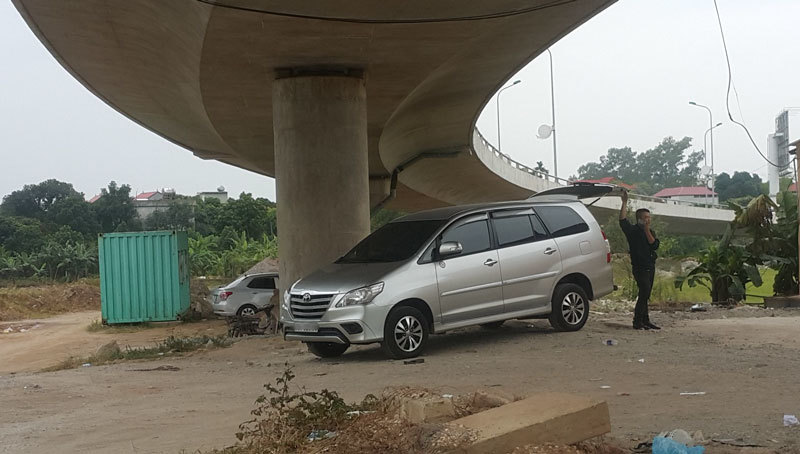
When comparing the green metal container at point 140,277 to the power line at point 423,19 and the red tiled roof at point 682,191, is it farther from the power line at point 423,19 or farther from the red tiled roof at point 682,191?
the red tiled roof at point 682,191

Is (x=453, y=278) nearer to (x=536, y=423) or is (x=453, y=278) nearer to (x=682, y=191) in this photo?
(x=536, y=423)

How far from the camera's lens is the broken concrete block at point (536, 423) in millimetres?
4848

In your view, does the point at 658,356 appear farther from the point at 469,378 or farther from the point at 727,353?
the point at 469,378

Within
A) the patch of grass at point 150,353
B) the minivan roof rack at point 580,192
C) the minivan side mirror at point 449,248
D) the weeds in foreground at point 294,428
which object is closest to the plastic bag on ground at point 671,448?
the weeds in foreground at point 294,428

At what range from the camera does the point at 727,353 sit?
412 inches

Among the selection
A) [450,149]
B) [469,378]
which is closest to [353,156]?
[469,378]

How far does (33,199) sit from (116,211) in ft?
35.2

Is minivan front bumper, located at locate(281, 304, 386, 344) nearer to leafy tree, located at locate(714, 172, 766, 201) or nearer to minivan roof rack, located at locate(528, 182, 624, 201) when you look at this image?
minivan roof rack, located at locate(528, 182, 624, 201)

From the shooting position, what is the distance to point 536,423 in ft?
16.4

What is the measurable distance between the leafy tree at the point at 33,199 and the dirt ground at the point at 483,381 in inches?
2357

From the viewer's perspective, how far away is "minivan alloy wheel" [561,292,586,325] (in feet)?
41.7

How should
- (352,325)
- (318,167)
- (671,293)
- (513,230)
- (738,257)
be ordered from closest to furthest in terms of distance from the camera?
(352,325) → (513,230) → (318,167) → (738,257) → (671,293)

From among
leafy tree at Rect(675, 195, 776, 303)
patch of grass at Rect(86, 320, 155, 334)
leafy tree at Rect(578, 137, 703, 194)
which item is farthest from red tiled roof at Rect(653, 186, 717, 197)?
patch of grass at Rect(86, 320, 155, 334)

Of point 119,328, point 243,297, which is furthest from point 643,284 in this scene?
point 119,328
